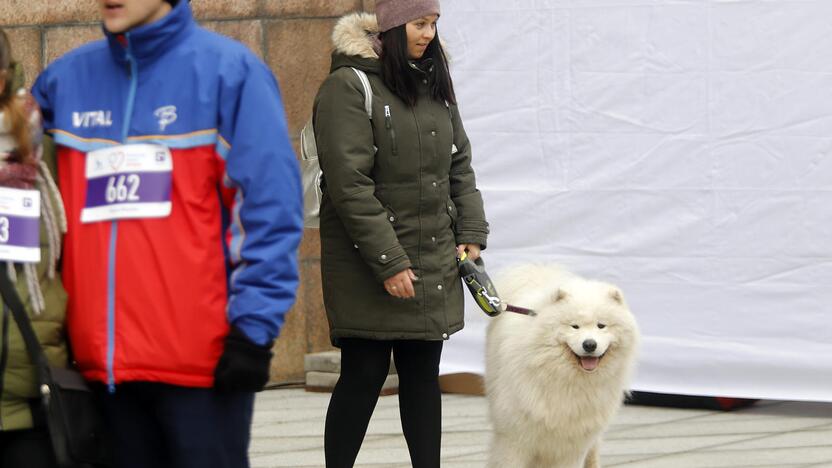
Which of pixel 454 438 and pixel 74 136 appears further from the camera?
pixel 454 438

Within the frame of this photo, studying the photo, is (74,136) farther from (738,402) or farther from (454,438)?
(738,402)

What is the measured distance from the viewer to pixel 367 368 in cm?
439

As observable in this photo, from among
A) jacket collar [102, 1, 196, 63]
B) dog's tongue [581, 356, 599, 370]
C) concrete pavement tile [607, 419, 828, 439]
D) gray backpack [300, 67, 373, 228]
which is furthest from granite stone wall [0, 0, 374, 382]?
jacket collar [102, 1, 196, 63]

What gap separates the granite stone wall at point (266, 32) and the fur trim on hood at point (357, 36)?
2982mm

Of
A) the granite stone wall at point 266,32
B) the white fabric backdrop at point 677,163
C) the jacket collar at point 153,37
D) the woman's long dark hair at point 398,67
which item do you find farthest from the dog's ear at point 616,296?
the granite stone wall at point 266,32

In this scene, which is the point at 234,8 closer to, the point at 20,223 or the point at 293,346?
the point at 293,346

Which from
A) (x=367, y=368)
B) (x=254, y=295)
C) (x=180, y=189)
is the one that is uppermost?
(x=180, y=189)

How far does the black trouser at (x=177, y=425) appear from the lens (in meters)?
2.79

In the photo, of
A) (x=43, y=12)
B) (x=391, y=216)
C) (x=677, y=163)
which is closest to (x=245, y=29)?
(x=43, y=12)

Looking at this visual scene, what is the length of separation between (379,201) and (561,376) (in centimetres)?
103

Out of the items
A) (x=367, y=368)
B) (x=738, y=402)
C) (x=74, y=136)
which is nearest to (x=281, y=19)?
(x=738, y=402)

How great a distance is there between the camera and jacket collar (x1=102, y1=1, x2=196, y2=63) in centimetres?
283

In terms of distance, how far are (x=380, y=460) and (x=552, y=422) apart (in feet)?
3.63

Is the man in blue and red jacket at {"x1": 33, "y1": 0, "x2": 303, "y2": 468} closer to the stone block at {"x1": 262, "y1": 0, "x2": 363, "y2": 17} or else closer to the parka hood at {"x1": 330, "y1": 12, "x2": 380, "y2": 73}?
the parka hood at {"x1": 330, "y1": 12, "x2": 380, "y2": 73}
